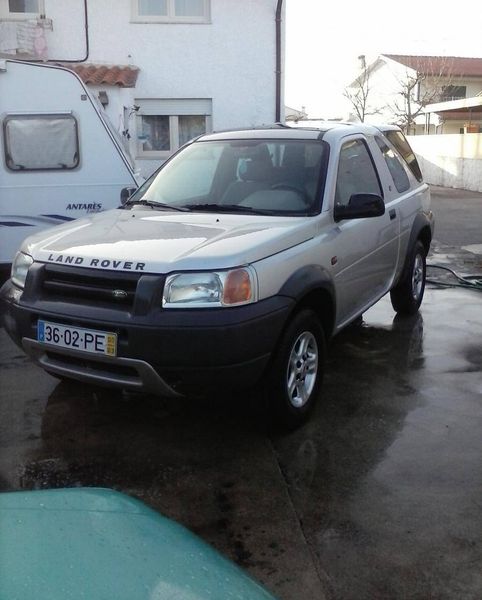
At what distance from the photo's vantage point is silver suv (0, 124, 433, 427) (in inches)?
130

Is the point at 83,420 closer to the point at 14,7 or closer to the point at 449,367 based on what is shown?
the point at 449,367

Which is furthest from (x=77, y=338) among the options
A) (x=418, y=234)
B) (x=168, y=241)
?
(x=418, y=234)

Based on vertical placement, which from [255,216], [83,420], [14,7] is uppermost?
[14,7]

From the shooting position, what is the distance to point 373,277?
16.5 ft

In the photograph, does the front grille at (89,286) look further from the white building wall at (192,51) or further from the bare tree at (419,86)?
the bare tree at (419,86)

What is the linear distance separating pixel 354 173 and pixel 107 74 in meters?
7.63

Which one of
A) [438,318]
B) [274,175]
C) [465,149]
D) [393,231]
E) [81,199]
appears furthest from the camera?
[465,149]

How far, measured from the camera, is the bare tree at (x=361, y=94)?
4484cm

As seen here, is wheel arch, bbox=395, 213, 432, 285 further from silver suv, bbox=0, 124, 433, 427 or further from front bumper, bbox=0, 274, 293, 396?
front bumper, bbox=0, 274, 293, 396

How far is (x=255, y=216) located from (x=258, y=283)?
2.82 ft

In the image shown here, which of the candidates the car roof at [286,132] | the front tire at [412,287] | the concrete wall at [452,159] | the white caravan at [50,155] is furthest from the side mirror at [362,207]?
the concrete wall at [452,159]

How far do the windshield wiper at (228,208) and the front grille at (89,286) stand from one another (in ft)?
3.81

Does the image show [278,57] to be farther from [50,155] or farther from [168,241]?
[168,241]

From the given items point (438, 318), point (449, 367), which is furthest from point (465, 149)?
point (449, 367)
